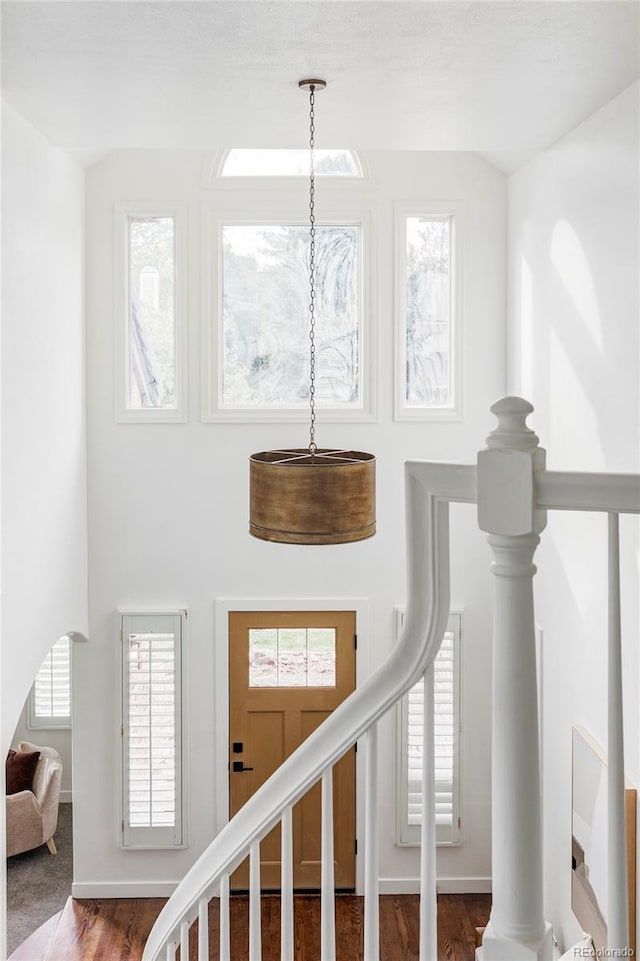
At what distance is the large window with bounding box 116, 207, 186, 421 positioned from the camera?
573 cm

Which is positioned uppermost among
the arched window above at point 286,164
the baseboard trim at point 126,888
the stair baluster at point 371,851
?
the arched window above at point 286,164

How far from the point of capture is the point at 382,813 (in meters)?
5.87

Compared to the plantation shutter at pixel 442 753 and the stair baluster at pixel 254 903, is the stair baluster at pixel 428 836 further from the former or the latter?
the plantation shutter at pixel 442 753

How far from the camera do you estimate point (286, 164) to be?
5711 mm

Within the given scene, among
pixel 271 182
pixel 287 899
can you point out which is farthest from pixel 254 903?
pixel 271 182

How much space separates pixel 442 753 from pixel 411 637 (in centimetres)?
505

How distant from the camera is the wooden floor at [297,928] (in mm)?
5191

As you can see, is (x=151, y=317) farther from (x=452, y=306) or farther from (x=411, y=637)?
(x=411, y=637)

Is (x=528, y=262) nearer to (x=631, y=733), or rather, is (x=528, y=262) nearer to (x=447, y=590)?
(x=631, y=733)

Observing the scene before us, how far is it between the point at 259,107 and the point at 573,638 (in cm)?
291

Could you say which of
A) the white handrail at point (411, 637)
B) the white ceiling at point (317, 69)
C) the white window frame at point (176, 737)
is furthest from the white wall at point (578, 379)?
the white handrail at point (411, 637)

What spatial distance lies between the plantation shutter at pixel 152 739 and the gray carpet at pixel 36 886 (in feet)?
2.09

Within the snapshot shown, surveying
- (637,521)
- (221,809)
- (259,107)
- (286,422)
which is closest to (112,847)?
(221,809)

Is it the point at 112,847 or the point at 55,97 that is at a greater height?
the point at 55,97
